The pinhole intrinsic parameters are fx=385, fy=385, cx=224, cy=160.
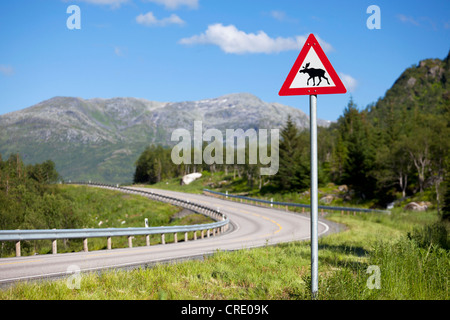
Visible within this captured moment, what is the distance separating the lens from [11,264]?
9.86 metres

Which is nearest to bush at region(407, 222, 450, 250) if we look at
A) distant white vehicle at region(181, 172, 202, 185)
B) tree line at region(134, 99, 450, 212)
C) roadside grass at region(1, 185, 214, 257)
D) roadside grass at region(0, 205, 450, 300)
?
roadside grass at region(0, 205, 450, 300)

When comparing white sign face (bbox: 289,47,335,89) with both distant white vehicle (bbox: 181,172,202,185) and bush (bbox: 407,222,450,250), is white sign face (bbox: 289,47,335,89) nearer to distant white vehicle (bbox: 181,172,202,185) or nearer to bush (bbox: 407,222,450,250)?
bush (bbox: 407,222,450,250)

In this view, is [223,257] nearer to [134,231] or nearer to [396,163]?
[134,231]

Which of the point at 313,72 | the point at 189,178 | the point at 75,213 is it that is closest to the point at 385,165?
the point at 75,213

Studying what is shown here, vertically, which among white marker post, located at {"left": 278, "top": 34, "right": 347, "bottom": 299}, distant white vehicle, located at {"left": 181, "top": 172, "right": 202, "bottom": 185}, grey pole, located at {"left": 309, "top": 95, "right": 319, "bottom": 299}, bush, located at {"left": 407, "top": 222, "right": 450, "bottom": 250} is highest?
white marker post, located at {"left": 278, "top": 34, "right": 347, "bottom": 299}

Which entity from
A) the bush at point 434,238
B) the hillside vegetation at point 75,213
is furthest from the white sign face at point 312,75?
the hillside vegetation at point 75,213

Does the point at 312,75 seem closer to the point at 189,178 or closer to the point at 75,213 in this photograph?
the point at 75,213

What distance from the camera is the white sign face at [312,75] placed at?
529 cm

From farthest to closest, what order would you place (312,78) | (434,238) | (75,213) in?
1. (75,213)
2. (434,238)
3. (312,78)

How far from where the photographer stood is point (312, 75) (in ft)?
17.4

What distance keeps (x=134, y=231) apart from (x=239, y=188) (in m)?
71.1

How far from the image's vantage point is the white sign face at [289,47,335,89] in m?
5.29

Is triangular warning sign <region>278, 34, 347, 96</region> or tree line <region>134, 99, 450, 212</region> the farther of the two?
tree line <region>134, 99, 450, 212</region>
